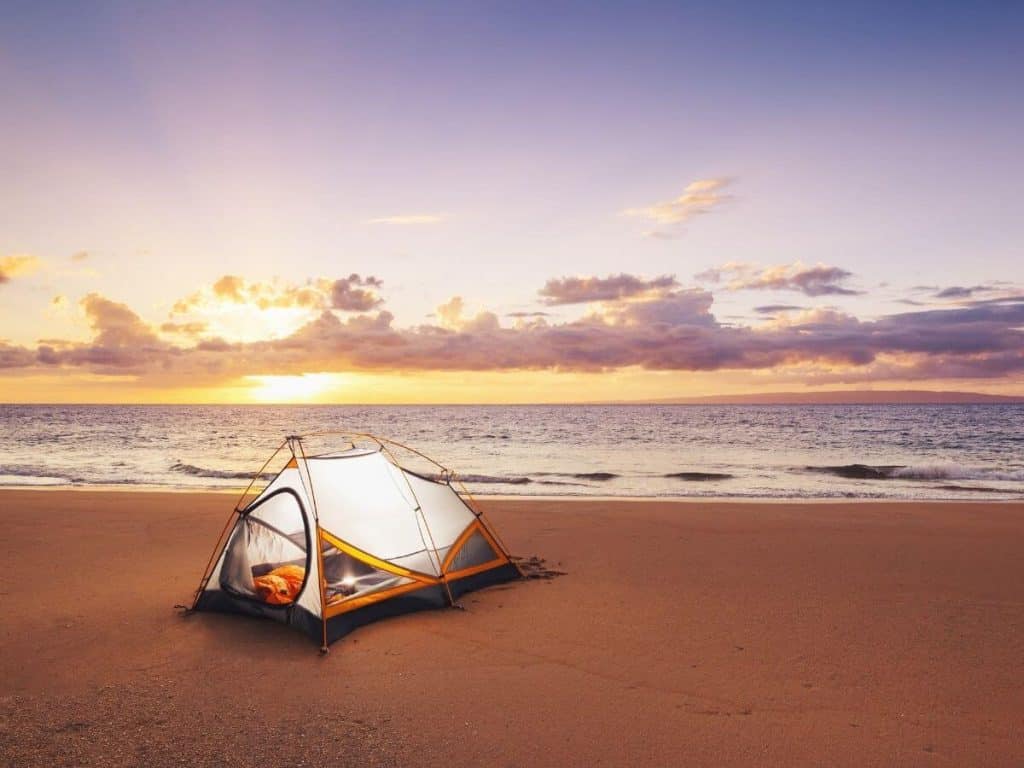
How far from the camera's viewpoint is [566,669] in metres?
7.04

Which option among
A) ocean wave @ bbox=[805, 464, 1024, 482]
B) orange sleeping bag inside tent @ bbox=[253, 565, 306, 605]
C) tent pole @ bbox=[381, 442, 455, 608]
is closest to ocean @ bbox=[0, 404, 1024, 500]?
ocean wave @ bbox=[805, 464, 1024, 482]

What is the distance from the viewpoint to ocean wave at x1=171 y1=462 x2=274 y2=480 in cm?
2792

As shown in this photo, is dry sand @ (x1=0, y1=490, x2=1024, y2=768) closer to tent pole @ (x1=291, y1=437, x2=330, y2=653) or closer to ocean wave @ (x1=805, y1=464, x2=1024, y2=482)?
tent pole @ (x1=291, y1=437, x2=330, y2=653)

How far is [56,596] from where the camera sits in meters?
9.46

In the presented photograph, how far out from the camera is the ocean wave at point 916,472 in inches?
1162

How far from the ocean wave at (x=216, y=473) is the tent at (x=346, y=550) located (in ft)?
62.9

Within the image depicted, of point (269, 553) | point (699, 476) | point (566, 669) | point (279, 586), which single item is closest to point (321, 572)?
point (279, 586)

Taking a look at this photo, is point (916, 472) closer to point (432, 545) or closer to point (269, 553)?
point (432, 545)

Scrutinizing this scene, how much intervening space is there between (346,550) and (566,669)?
3.21 meters

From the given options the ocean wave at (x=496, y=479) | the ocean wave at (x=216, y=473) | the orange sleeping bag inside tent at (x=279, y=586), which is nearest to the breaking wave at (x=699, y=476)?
the ocean wave at (x=496, y=479)

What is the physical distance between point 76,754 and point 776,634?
7265 mm

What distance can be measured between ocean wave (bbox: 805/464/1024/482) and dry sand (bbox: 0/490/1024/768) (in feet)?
65.7

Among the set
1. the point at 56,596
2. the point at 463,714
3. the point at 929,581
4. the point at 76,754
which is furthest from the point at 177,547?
the point at 929,581

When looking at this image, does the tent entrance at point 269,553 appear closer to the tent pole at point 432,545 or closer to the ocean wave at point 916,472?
the tent pole at point 432,545
